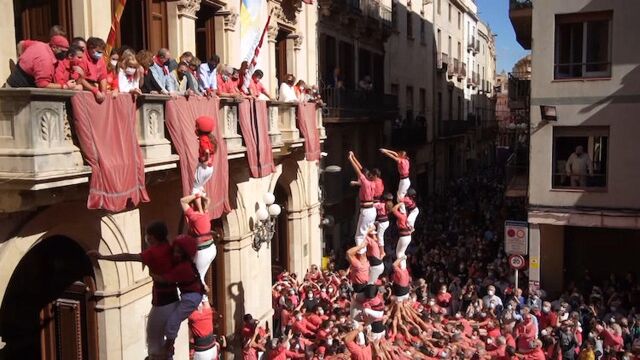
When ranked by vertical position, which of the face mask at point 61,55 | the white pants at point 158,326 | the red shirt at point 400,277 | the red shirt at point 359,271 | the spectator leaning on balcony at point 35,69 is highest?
the face mask at point 61,55

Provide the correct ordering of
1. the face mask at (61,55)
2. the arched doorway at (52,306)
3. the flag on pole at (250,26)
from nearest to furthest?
the face mask at (61,55) < the arched doorway at (52,306) < the flag on pole at (250,26)

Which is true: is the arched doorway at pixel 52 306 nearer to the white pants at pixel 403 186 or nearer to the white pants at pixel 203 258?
the white pants at pixel 203 258

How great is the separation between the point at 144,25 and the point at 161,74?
2.63 metres

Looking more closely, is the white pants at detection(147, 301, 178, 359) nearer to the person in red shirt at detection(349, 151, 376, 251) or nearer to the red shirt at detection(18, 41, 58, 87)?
the red shirt at detection(18, 41, 58, 87)

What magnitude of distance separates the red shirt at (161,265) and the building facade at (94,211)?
179 centimetres

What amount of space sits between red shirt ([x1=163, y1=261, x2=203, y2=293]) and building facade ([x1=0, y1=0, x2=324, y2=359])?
203 centimetres

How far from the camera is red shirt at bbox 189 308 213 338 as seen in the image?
9.02m

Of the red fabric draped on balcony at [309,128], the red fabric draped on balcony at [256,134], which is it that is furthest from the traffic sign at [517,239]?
the red fabric draped on balcony at [256,134]

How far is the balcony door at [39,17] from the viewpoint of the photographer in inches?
398

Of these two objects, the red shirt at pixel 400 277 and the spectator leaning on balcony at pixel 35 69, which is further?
the red shirt at pixel 400 277

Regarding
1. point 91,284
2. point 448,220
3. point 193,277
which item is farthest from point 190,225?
point 448,220

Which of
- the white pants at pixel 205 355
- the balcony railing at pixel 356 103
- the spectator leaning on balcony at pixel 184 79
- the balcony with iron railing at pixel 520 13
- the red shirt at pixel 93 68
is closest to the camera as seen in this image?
the red shirt at pixel 93 68

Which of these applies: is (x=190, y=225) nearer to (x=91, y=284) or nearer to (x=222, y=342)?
(x=91, y=284)

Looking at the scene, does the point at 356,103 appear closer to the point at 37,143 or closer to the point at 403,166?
the point at 403,166
